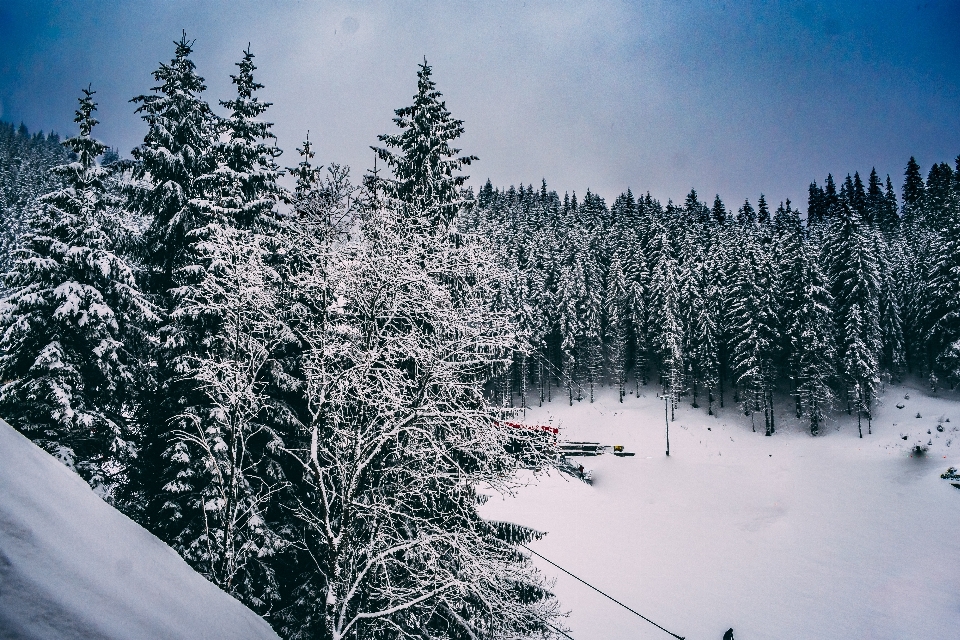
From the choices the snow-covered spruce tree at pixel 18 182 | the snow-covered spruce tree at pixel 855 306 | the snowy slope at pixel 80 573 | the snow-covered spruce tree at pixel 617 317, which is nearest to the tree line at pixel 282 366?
the snow-covered spruce tree at pixel 18 182

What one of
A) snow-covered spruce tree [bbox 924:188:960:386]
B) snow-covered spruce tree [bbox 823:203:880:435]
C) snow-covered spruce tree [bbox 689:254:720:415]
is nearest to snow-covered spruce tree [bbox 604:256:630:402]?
snow-covered spruce tree [bbox 689:254:720:415]

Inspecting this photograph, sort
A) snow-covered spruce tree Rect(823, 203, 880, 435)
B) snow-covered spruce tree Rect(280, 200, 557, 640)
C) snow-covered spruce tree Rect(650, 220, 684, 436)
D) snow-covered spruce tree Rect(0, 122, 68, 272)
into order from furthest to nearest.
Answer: snow-covered spruce tree Rect(0, 122, 68, 272) < snow-covered spruce tree Rect(650, 220, 684, 436) < snow-covered spruce tree Rect(823, 203, 880, 435) < snow-covered spruce tree Rect(280, 200, 557, 640)

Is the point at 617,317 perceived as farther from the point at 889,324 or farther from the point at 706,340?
the point at 889,324

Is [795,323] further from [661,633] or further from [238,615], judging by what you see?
[238,615]

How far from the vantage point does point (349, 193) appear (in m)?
9.79

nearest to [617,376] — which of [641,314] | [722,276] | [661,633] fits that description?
[641,314]

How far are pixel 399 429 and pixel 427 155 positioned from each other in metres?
9.74

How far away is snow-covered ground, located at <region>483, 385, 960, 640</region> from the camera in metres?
23.2

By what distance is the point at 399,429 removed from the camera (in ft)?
27.5

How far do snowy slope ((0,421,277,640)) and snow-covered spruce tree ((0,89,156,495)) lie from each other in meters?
11.8

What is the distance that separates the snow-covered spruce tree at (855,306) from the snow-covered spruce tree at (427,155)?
4643 centimetres

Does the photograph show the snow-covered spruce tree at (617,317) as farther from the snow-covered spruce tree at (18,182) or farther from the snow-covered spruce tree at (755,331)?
the snow-covered spruce tree at (18,182)

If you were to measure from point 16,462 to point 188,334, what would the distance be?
1115 centimetres

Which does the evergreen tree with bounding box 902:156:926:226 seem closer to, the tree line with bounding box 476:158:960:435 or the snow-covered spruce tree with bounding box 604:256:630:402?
the tree line with bounding box 476:158:960:435
